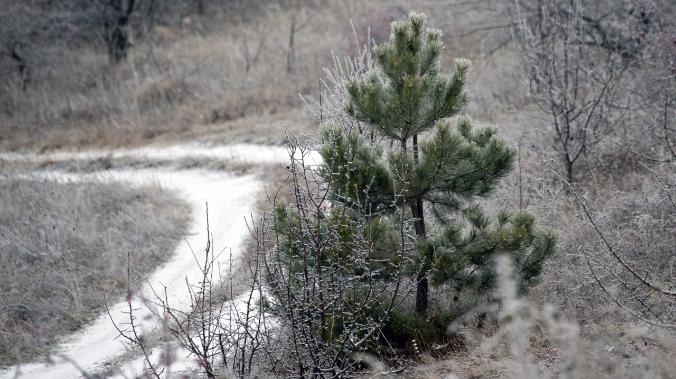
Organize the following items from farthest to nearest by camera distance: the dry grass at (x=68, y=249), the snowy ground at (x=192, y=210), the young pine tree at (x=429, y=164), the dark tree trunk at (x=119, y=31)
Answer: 1. the dark tree trunk at (x=119, y=31)
2. the dry grass at (x=68, y=249)
3. the snowy ground at (x=192, y=210)
4. the young pine tree at (x=429, y=164)

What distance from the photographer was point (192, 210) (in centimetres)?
1230

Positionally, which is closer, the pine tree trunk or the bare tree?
the pine tree trunk

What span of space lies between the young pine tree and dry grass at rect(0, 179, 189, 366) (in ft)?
13.6

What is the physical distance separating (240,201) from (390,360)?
7.21 metres

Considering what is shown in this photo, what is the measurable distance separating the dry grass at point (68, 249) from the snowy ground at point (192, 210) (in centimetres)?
29

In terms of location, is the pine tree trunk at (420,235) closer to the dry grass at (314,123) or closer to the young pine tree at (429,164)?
the young pine tree at (429,164)

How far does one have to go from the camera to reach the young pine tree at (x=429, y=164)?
5.55 metres

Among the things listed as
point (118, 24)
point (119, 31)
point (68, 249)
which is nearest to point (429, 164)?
point (68, 249)

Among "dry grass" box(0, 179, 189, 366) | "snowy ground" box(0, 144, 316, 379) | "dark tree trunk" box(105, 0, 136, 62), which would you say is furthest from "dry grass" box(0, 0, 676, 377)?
"dry grass" box(0, 179, 189, 366)

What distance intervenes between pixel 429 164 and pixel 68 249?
23.3 feet

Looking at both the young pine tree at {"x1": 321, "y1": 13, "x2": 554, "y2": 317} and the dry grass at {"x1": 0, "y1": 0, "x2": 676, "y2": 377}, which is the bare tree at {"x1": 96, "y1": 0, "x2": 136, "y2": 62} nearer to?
the dry grass at {"x1": 0, "y1": 0, "x2": 676, "y2": 377}

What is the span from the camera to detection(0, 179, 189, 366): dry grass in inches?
338

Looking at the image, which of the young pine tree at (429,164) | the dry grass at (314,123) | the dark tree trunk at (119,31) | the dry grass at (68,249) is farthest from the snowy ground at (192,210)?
the dark tree trunk at (119,31)

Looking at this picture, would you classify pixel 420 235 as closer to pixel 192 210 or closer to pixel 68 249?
pixel 68 249
